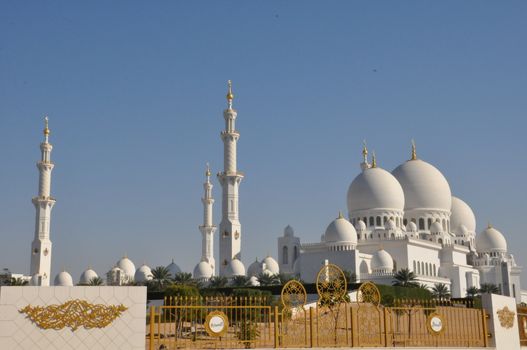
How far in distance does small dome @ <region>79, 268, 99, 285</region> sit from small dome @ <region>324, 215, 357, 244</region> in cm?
2318

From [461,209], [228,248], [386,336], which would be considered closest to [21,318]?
[386,336]

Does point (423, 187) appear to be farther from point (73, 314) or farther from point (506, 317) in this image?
point (73, 314)

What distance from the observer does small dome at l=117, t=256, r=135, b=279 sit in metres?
66.7

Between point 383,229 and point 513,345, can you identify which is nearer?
point 513,345

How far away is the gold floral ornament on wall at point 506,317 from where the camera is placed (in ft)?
51.4

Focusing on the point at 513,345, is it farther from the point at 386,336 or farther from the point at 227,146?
the point at 227,146

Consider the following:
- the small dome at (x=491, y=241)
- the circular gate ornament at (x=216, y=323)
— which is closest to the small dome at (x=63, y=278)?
the small dome at (x=491, y=241)

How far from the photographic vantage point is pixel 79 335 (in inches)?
484

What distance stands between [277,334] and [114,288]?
359 cm

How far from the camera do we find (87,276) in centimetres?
6284

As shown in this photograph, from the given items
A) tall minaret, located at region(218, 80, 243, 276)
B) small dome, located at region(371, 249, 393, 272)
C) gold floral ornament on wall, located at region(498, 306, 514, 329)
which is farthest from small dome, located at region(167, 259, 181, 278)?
gold floral ornament on wall, located at region(498, 306, 514, 329)

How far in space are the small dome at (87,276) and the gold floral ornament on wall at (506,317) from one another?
50.7 metres

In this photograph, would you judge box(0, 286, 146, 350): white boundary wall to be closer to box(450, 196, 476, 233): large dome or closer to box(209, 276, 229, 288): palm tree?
box(209, 276, 229, 288): palm tree

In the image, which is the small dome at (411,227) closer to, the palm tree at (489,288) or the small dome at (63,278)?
the palm tree at (489,288)
